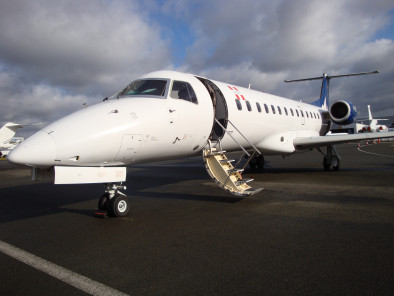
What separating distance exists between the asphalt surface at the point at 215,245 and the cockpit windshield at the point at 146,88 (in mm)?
2622

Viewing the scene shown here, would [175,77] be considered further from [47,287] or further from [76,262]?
[47,287]

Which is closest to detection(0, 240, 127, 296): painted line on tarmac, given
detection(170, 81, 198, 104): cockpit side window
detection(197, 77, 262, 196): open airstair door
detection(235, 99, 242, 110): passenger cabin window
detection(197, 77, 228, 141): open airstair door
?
detection(170, 81, 198, 104): cockpit side window

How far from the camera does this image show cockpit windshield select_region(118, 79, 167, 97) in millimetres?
6568

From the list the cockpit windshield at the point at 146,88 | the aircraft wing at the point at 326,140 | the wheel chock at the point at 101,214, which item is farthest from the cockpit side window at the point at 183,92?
the aircraft wing at the point at 326,140

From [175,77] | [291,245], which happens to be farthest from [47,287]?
[175,77]

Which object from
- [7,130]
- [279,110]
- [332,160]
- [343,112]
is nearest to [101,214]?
[279,110]

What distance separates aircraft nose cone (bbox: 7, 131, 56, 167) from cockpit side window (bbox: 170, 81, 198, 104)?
294 centimetres

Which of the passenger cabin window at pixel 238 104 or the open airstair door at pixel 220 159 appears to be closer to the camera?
the open airstair door at pixel 220 159

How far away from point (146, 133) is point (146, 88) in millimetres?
1333

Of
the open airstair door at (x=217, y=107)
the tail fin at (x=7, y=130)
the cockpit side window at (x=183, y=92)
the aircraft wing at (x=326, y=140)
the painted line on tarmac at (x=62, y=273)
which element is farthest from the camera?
the tail fin at (x=7, y=130)

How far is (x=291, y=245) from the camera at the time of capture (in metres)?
4.16

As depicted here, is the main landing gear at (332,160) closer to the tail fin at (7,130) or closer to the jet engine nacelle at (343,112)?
the jet engine nacelle at (343,112)

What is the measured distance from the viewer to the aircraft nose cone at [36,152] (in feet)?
14.8

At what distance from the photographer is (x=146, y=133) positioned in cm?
588
